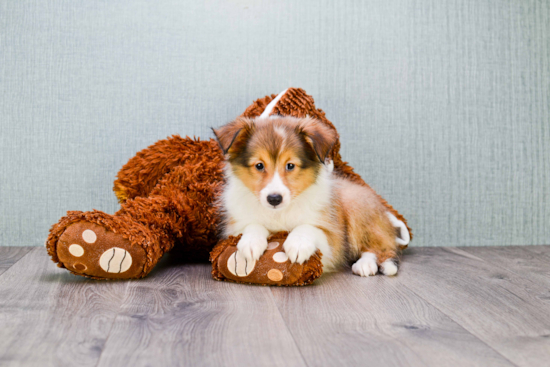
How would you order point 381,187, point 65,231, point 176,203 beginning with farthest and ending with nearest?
point 381,187, point 176,203, point 65,231

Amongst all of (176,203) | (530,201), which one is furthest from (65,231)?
(530,201)

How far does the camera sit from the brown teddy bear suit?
1.74m

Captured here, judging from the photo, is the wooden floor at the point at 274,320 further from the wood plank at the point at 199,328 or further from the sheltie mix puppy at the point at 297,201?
the sheltie mix puppy at the point at 297,201

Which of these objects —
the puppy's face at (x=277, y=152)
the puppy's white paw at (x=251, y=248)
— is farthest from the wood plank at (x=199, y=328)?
the puppy's face at (x=277, y=152)

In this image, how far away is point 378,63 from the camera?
8.96 feet

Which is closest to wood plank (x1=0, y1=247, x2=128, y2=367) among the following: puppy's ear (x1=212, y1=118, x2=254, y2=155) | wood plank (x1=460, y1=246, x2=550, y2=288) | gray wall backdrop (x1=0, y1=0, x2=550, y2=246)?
puppy's ear (x1=212, y1=118, x2=254, y2=155)

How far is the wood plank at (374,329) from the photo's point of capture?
112 cm

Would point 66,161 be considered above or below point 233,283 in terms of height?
above

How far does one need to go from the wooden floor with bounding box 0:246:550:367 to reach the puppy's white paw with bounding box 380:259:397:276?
2.6 inches

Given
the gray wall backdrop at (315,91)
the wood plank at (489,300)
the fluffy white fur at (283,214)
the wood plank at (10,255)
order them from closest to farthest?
the wood plank at (489,300) → the fluffy white fur at (283,214) → the wood plank at (10,255) → the gray wall backdrop at (315,91)

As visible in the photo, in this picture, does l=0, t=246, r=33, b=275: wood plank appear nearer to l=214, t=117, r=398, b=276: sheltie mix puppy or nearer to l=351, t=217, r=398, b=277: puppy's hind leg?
l=214, t=117, r=398, b=276: sheltie mix puppy

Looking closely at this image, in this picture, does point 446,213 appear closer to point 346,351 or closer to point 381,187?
point 381,187

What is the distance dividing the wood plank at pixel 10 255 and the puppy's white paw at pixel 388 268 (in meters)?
1.61

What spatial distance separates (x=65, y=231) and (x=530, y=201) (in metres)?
2.58
